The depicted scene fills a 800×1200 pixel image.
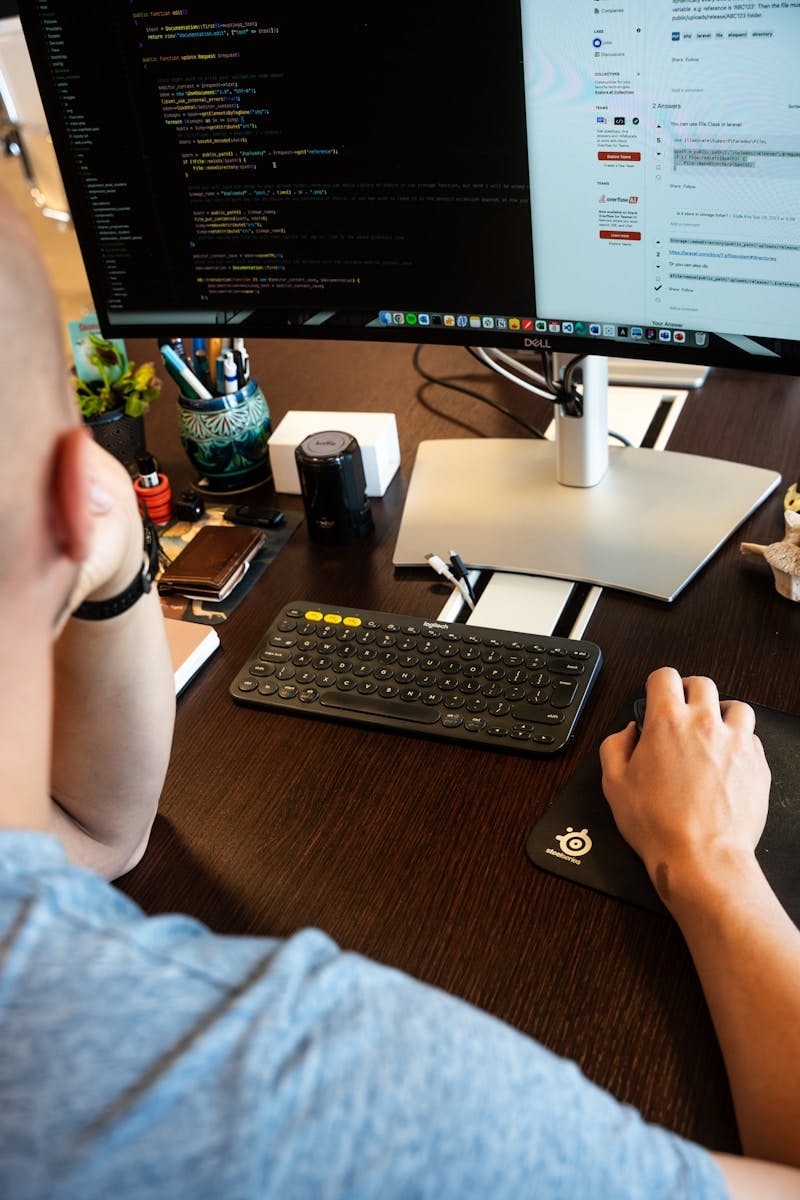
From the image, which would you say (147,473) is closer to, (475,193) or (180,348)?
(180,348)

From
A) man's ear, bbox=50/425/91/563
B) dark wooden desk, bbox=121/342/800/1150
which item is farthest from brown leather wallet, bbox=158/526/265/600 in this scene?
man's ear, bbox=50/425/91/563

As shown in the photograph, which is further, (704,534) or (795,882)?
(704,534)

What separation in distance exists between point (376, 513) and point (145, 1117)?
87cm

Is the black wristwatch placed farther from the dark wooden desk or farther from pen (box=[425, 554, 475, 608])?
pen (box=[425, 554, 475, 608])

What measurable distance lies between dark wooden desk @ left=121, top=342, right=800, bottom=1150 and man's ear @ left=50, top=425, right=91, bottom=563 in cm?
37

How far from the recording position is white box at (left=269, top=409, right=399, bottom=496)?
124cm

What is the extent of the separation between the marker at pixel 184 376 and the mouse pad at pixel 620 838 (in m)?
0.65

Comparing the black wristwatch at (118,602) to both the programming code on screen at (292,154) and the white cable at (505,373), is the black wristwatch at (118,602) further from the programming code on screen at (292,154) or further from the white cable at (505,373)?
the white cable at (505,373)

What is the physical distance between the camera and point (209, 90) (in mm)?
999

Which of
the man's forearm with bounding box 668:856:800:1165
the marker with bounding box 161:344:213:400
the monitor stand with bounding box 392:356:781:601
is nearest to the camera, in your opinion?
the man's forearm with bounding box 668:856:800:1165

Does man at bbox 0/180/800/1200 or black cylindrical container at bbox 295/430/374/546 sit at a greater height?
man at bbox 0/180/800/1200

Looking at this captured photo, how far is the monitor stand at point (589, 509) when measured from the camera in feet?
3.51

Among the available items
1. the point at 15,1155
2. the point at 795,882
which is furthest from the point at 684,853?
the point at 15,1155

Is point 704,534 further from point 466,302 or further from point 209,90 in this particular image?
point 209,90
